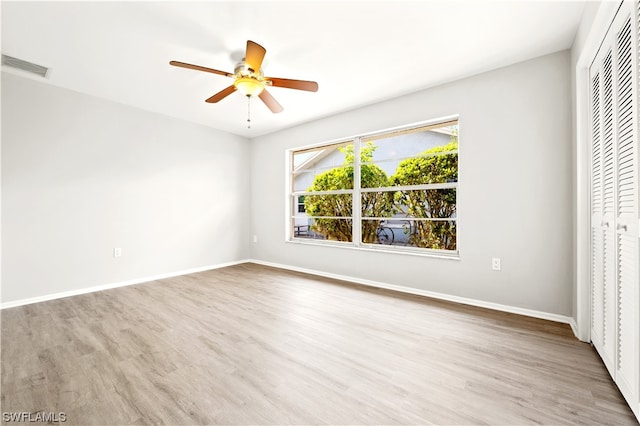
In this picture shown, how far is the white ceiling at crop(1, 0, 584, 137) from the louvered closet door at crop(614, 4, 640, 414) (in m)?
0.87

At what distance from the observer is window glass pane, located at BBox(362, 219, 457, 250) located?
3.38m

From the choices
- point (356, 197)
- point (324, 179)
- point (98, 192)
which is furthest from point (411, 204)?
point (98, 192)

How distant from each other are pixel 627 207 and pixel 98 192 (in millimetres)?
5107

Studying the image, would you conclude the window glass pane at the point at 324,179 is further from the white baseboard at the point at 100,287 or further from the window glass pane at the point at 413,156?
the white baseboard at the point at 100,287

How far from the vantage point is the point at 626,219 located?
1476 millimetres

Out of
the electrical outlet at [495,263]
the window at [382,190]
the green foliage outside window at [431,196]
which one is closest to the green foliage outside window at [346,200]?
the window at [382,190]

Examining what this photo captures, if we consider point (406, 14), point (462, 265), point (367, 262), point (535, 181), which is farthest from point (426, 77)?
point (367, 262)

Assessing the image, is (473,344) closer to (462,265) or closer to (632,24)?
(462,265)

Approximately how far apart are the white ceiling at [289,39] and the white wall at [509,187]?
25 centimetres

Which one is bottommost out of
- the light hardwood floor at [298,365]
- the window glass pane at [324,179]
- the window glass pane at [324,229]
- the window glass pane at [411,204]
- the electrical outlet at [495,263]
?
the light hardwood floor at [298,365]

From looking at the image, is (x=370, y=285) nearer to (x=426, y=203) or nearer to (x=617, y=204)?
(x=426, y=203)

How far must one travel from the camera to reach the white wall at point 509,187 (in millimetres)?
2523

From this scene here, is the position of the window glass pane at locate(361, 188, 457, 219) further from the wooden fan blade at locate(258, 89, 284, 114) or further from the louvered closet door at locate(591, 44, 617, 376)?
the wooden fan blade at locate(258, 89, 284, 114)

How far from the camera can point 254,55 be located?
216 centimetres
